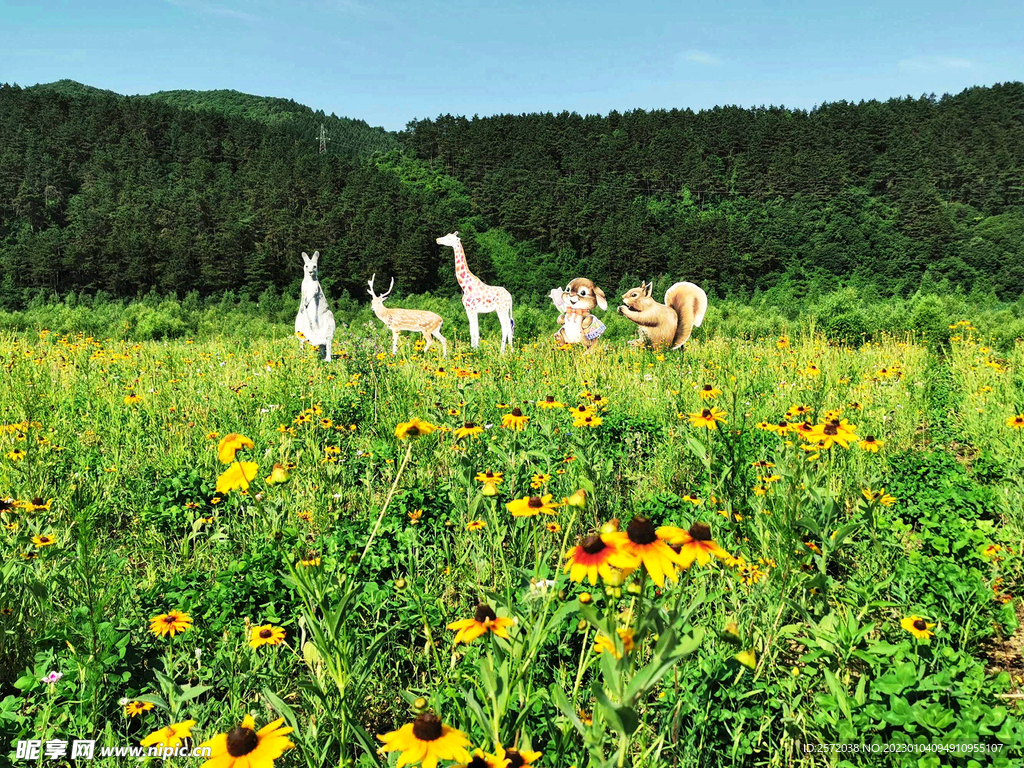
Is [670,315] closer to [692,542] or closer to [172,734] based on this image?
[692,542]

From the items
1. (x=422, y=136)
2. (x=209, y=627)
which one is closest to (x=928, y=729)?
(x=209, y=627)

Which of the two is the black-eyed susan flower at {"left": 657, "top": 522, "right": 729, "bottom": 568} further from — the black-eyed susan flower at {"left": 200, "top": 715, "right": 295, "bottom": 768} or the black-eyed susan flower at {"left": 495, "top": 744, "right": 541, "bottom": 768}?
the black-eyed susan flower at {"left": 200, "top": 715, "right": 295, "bottom": 768}

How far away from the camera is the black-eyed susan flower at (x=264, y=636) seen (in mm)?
1612

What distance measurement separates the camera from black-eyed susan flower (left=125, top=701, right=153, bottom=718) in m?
1.46

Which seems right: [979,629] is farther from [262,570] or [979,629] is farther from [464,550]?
[262,570]

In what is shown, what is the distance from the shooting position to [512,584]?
1.94 m

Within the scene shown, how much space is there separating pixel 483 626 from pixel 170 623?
111 cm

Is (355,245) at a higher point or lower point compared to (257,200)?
lower

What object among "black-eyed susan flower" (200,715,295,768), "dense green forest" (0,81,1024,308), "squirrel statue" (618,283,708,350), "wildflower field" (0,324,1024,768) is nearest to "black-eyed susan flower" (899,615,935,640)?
"wildflower field" (0,324,1024,768)

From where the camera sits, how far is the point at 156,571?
7.67 feet

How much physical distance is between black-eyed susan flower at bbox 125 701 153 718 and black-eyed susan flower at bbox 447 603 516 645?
94cm

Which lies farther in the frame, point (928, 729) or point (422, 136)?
point (422, 136)

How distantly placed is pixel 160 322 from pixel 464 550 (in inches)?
638

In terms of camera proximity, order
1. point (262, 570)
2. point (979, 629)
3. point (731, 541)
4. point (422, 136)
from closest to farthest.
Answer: point (979, 629) < point (262, 570) < point (731, 541) < point (422, 136)
